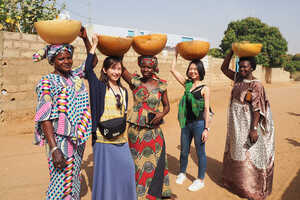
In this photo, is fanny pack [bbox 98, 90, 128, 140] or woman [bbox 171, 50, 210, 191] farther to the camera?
woman [bbox 171, 50, 210, 191]

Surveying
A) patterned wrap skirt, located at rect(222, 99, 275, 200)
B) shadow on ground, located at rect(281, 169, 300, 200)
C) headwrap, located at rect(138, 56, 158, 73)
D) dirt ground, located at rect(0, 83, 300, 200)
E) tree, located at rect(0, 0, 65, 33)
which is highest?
tree, located at rect(0, 0, 65, 33)

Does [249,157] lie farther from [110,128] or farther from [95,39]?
[95,39]

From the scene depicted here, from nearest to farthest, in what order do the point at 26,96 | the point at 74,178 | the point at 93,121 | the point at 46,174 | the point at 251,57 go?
the point at 74,178, the point at 93,121, the point at 251,57, the point at 46,174, the point at 26,96

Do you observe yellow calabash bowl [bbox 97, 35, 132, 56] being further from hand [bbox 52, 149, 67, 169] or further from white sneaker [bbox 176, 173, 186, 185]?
white sneaker [bbox 176, 173, 186, 185]

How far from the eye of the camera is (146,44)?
105 inches

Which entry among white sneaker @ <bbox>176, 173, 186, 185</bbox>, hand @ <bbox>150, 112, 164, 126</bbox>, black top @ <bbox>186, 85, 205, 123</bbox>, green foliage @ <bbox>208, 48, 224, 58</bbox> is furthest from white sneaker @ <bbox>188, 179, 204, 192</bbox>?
green foliage @ <bbox>208, 48, 224, 58</bbox>

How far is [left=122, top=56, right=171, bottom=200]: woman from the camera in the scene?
2.73m

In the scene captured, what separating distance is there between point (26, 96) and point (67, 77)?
4.97m

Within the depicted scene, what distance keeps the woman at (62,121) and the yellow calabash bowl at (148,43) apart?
0.85m

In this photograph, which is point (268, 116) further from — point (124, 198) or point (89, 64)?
point (89, 64)

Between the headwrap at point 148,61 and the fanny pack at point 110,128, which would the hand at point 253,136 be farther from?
the fanny pack at point 110,128

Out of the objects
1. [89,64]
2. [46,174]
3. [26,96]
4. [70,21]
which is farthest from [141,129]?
[26,96]

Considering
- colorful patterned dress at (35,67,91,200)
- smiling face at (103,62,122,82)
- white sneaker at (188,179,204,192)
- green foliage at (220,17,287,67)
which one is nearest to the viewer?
colorful patterned dress at (35,67,91,200)

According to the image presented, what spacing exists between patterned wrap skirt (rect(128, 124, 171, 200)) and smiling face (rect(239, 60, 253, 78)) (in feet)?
4.64
